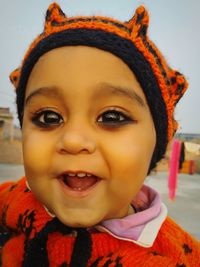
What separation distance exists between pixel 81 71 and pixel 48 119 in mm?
93

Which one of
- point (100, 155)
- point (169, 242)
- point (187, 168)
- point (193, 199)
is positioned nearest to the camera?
point (100, 155)

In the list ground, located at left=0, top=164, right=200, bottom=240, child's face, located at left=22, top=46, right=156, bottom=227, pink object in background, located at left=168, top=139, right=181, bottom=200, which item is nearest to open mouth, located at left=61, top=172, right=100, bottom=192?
child's face, located at left=22, top=46, right=156, bottom=227

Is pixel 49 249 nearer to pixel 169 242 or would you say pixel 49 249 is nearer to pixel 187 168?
pixel 169 242

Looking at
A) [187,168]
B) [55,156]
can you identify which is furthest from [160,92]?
[187,168]

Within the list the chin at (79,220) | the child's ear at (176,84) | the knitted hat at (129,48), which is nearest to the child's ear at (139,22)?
the knitted hat at (129,48)

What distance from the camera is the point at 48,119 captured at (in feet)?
1.64

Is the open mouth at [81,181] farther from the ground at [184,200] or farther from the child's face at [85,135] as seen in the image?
the ground at [184,200]

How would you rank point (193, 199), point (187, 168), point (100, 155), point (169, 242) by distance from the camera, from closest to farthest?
point (100, 155) < point (169, 242) < point (193, 199) < point (187, 168)

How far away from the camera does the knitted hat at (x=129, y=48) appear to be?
20.1 inches

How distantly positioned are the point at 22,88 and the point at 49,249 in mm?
290

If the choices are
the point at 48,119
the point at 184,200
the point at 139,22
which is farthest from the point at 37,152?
the point at 184,200

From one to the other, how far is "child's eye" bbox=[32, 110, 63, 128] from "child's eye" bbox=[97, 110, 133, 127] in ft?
0.22

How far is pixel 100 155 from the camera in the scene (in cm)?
46

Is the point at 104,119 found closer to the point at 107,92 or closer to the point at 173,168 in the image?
the point at 107,92
